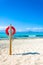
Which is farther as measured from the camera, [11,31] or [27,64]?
[11,31]

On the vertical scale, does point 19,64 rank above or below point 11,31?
below

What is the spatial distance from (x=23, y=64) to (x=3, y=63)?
67cm

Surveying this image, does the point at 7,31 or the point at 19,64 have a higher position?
the point at 7,31

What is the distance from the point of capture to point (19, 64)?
4633 mm

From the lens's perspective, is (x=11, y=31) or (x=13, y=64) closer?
(x=13, y=64)

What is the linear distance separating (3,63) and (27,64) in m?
0.80

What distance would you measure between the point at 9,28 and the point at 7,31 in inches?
6.6

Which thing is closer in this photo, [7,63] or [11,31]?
[7,63]

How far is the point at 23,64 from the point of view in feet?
15.3

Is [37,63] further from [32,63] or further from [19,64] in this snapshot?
[19,64]

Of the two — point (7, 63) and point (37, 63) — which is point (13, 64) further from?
point (37, 63)

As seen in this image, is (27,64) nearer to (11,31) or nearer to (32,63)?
(32,63)

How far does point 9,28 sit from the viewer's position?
6535mm

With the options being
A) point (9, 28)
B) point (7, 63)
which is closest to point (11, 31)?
point (9, 28)
